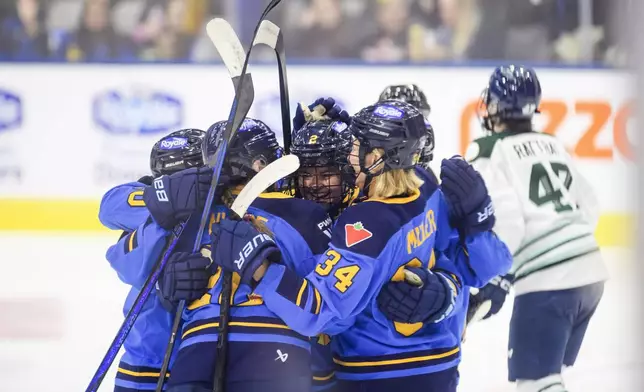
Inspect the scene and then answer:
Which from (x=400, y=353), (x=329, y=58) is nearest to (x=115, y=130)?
(x=329, y=58)

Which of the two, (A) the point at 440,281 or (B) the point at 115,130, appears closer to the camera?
(A) the point at 440,281

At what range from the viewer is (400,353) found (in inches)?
77.5

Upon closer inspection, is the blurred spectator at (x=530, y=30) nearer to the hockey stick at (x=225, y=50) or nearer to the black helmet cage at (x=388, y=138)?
the black helmet cage at (x=388, y=138)

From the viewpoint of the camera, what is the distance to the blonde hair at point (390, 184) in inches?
74.3

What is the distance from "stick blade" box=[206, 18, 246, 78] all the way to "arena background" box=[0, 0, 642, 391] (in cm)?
223

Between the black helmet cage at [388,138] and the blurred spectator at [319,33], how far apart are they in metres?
2.47

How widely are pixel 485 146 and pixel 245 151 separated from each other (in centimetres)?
124

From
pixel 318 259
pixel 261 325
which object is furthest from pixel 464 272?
pixel 261 325

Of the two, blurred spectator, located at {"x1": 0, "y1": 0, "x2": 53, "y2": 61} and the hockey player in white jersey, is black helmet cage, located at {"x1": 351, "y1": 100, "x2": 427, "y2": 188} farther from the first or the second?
blurred spectator, located at {"x1": 0, "y1": 0, "x2": 53, "y2": 61}

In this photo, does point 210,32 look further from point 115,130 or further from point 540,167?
point 115,130

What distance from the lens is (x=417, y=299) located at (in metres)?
1.85

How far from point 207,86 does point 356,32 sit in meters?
0.82

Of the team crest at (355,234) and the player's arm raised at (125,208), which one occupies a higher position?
the player's arm raised at (125,208)

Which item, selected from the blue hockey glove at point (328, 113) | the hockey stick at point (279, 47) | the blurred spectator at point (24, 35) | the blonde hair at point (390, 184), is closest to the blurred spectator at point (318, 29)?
the blurred spectator at point (24, 35)
